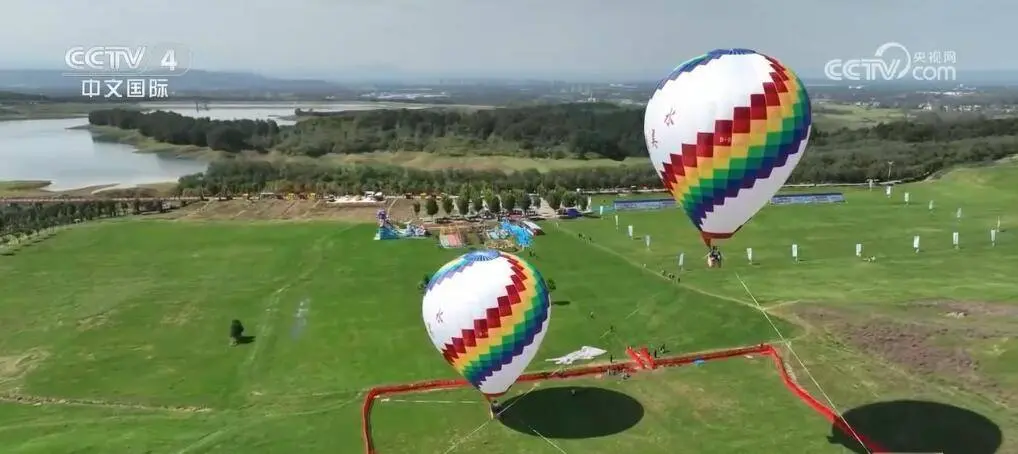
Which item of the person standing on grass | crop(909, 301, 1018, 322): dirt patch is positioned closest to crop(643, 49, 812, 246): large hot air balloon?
crop(909, 301, 1018, 322): dirt patch

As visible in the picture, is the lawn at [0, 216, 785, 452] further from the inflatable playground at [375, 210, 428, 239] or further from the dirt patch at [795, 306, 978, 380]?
the dirt patch at [795, 306, 978, 380]

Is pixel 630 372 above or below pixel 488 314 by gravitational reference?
below

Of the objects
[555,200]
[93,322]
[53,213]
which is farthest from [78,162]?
[93,322]

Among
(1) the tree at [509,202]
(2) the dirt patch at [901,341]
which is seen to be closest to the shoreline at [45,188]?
(1) the tree at [509,202]

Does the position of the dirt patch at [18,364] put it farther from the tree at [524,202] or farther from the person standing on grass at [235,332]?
the tree at [524,202]

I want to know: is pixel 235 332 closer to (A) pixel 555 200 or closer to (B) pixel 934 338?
(B) pixel 934 338

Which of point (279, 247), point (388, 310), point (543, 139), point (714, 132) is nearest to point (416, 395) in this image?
point (388, 310)
